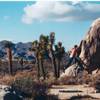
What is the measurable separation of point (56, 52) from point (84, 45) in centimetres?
436

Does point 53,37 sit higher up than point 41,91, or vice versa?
point 53,37

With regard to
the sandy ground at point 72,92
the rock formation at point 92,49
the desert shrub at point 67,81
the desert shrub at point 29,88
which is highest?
the rock formation at point 92,49

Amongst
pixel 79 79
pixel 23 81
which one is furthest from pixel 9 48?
pixel 23 81

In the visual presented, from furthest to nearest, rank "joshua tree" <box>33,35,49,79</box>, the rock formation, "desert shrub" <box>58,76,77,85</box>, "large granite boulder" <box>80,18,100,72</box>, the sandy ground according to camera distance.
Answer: "joshua tree" <box>33,35,49,79</box> → "large granite boulder" <box>80,18,100,72</box> → the rock formation → "desert shrub" <box>58,76,77,85</box> → the sandy ground

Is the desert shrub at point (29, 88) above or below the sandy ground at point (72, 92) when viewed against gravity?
→ above

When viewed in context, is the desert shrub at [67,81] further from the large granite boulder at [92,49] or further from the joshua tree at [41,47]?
the joshua tree at [41,47]

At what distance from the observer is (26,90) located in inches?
1734

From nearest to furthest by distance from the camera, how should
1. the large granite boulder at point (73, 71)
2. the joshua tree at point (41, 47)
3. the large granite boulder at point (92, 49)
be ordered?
1. the large granite boulder at point (73, 71)
2. the large granite boulder at point (92, 49)
3. the joshua tree at point (41, 47)

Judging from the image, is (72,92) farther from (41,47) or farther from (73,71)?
(41,47)

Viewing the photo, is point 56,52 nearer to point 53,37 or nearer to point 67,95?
point 53,37

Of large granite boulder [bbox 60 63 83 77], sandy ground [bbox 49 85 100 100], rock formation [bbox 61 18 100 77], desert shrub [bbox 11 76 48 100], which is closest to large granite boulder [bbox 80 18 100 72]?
rock formation [bbox 61 18 100 77]

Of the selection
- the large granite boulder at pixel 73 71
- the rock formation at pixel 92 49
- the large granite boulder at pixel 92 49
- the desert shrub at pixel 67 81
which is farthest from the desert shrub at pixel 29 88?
the large granite boulder at pixel 92 49

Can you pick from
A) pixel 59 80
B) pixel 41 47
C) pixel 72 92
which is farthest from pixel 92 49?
pixel 72 92

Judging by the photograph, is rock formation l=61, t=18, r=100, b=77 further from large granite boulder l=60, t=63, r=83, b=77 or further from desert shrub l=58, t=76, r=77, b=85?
desert shrub l=58, t=76, r=77, b=85
